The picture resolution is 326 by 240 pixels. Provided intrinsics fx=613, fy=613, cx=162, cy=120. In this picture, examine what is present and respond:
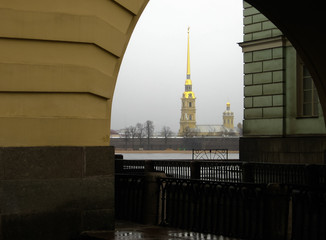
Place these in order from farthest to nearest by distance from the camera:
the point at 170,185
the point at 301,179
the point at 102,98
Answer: the point at 301,179 < the point at 170,185 < the point at 102,98

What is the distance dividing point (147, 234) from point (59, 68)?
2614 millimetres

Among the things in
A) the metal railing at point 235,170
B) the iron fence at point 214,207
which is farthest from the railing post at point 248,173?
the iron fence at point 214,207

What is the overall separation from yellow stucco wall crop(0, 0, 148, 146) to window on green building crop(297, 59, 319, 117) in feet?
50.9

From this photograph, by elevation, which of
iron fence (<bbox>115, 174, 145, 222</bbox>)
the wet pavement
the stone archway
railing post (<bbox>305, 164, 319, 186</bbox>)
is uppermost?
the stone archway

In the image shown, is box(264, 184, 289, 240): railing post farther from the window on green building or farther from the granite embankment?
the granite embankment

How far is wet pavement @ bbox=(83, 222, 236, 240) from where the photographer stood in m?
8.08

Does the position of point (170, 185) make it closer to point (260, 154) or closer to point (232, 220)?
point (232, 220)

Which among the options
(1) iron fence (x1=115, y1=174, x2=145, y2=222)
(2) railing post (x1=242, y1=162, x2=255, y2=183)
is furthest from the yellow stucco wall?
(2) railing post (x1=242, y1=162, x2=255, y2=183)

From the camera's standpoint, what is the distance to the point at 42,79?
7.96m

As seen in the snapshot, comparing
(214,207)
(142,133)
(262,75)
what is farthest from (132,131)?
(214,207)

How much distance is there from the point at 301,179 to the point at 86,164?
24.8 ft

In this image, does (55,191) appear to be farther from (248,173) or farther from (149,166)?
(149,166)

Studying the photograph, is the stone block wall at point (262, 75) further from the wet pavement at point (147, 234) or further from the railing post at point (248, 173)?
the wet pavement at point (147, 234)

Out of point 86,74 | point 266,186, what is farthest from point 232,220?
point 86,74
